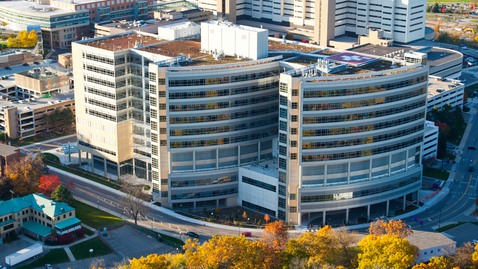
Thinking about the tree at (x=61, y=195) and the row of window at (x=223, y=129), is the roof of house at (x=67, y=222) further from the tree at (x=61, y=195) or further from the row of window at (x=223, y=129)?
the row of window at (x=223, y=129)

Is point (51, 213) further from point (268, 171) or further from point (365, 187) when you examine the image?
point (365, 187)

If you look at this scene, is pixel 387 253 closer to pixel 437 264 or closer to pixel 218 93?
pixel 437 264

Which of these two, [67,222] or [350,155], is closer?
[67,222]

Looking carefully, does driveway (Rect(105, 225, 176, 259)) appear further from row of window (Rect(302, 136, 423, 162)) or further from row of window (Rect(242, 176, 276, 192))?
row of window (Rect(302, 136, 423, 162))

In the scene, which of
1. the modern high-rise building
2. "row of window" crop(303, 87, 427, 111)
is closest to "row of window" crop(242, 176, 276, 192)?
the modern high-rise building

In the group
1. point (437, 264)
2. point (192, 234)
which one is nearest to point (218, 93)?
point (192, 234)

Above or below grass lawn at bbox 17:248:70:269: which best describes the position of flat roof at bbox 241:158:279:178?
above

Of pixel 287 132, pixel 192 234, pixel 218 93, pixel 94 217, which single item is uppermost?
pixel 218 93

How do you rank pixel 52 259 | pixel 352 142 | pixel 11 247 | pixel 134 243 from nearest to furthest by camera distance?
pixel 52 259, pixel 11 247, pixel 134 243, pixel 352 142
